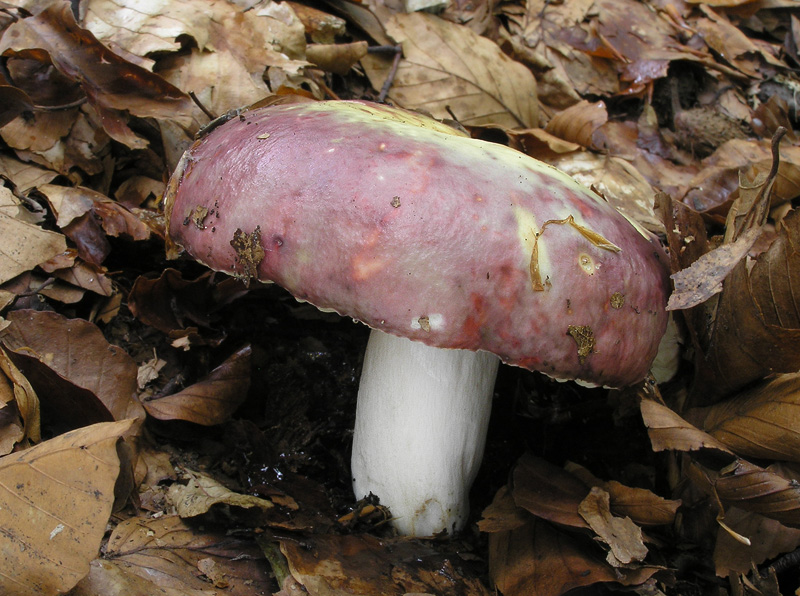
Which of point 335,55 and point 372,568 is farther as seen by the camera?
point 335,55

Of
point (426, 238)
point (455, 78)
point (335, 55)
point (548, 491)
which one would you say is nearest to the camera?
point (426, 238)

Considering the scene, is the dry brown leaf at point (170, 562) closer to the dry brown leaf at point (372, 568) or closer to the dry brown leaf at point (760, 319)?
the dry brown leaf at point (372, 568)

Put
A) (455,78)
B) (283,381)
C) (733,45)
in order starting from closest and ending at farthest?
1. (283,381)
2. (455,78)
3. (733,45)

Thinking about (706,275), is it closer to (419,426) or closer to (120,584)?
(419,426)

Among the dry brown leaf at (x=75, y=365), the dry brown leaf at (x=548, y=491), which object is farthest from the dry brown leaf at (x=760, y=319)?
the dry brown leaf at (x=75, y=365)

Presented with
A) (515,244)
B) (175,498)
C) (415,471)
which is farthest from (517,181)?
(175,498)

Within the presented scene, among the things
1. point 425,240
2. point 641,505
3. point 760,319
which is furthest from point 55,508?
point 760,319
